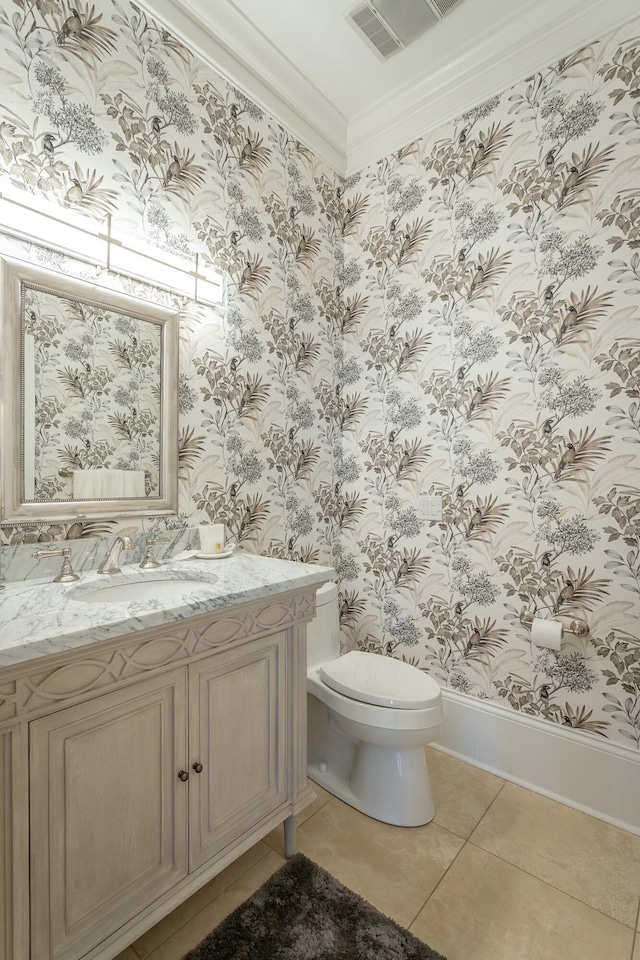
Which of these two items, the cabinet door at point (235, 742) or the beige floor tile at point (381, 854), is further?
the beige floor tile at point (381, 854)

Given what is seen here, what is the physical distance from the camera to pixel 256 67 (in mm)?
1880

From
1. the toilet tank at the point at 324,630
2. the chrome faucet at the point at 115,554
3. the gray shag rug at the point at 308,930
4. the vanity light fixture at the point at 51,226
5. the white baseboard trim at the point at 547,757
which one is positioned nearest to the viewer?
the gray shag rug at the point at 308,930

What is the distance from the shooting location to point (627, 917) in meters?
1.25

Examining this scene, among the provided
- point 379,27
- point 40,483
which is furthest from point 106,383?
point 379,27

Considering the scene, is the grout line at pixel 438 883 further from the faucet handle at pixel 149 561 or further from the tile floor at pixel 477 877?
the faucet handle at pixel 149 561

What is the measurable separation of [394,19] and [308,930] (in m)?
3.07

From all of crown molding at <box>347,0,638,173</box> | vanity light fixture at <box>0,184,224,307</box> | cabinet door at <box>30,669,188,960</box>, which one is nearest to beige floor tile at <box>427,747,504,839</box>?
cabinet door at <box>30,669,188,960</box>

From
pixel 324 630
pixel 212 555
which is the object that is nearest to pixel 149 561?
pixel 212 555

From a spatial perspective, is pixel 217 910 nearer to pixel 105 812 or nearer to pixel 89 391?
pixel 105 812

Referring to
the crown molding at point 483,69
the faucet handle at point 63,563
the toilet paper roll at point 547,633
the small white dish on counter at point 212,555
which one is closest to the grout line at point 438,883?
the toilet paper roll at point 547,633

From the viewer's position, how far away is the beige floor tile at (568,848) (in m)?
1.33

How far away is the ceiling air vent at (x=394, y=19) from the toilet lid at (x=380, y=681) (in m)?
2.53

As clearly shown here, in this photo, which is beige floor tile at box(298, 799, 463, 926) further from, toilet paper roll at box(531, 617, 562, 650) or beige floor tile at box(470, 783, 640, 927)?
toilet paper roll at box(531, 617, 562, 650)

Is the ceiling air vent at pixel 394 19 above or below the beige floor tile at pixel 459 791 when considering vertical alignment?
above
